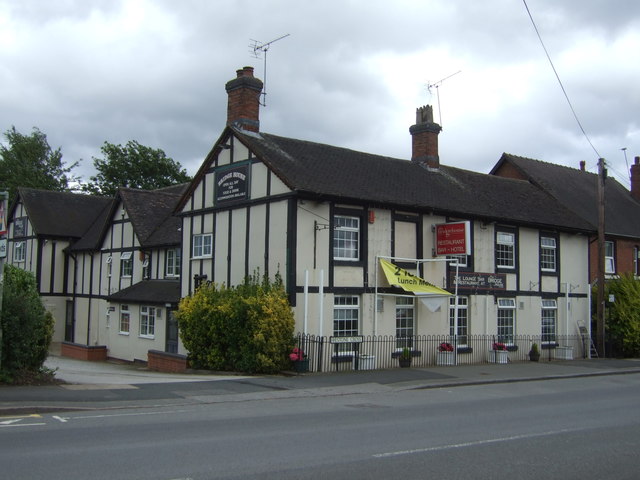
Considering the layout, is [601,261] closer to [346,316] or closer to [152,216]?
[346,316]

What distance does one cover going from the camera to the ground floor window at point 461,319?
2355cm

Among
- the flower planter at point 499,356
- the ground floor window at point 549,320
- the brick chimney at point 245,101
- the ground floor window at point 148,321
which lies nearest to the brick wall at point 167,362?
the ground floor window at point 148,321

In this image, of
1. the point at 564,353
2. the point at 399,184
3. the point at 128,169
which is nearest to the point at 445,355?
the point at 399,184

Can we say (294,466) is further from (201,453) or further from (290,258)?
(290,258)

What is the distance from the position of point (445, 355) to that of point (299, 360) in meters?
5.86

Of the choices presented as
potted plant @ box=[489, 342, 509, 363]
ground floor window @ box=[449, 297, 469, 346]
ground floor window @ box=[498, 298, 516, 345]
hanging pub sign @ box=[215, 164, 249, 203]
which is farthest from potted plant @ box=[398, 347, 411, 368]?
hanging pub sign @ box=[215, 164, 249, 203]

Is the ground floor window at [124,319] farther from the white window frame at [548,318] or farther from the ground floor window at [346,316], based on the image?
the white window frame at [548,318]

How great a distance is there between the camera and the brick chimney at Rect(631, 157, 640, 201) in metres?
36.9

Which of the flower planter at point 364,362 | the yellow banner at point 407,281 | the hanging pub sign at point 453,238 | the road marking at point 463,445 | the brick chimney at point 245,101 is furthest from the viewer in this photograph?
the brick chimney at point 245,101

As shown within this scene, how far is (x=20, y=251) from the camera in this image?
128ft

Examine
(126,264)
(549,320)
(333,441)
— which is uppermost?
(126,264)

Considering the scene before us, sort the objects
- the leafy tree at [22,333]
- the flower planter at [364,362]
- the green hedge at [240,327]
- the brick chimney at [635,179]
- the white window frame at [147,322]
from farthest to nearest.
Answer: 1. the brick chimney at [635,179]
2. the white window frame at [147,322]
3. the flower planter at [364,362]
4. the green hedge at [240,327]
5. the leafy tree at [22,333]

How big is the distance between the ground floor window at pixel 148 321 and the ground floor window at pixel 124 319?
142cm

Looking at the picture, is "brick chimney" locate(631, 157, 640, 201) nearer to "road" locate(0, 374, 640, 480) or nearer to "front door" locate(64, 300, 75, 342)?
"road" locate(0, 374, 640, 480)
